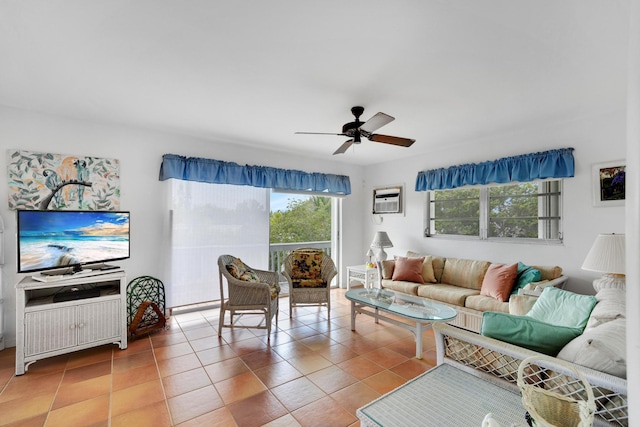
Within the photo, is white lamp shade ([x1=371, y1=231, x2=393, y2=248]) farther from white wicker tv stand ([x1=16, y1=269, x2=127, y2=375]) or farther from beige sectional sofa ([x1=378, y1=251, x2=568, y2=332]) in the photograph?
white wicker tv stand ([x1=16, y1=269, x2=127, y2=375])

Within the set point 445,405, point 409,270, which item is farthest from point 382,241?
point 445,405

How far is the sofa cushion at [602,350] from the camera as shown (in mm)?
1161

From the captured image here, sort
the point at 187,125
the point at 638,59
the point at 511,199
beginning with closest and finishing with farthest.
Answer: the point at 638,59
the point at 187,125
the point at 511,199

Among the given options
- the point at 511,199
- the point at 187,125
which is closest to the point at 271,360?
the point at 187,125

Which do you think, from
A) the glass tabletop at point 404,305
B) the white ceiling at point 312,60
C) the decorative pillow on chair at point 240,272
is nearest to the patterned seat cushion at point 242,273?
the decorative pillow on chair at point 240,272

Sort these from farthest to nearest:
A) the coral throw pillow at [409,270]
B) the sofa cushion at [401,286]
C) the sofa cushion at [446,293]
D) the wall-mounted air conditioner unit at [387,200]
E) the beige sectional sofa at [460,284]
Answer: the wall-mounted air conditioner unit at [387,200] → the coral throw pillow at [409,270] → the sofa cushion at [401,286] → the sofa cushion at [446,293] → the beige sectional sofa at [460,284]

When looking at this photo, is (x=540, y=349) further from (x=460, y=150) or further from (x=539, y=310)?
(x=460, y=150)

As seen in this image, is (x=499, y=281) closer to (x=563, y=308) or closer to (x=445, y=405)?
(x=563, y=308)

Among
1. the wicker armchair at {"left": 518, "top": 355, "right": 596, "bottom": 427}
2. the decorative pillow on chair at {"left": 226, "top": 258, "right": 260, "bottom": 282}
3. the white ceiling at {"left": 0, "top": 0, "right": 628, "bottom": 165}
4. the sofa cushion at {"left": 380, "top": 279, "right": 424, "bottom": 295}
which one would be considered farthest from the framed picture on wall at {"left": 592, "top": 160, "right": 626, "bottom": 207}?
the decorative pillow on chair at {"left": 226, "top": 258, "right": 260, "bottom": 282}

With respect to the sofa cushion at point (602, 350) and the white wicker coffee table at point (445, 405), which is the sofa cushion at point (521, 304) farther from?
the white wicker coffee table at point (445, 405)

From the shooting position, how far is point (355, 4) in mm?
1519

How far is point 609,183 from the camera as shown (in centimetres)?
300

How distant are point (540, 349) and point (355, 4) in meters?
1.91

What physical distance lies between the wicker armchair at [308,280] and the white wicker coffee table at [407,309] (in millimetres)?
396
